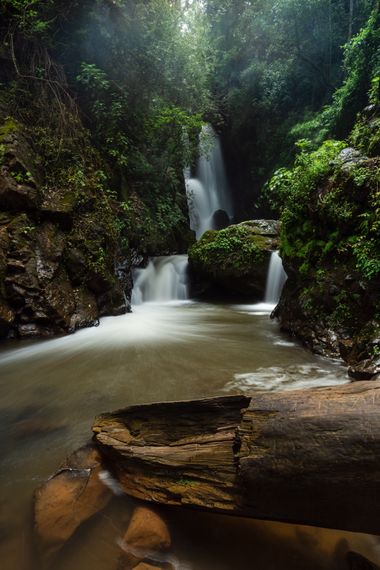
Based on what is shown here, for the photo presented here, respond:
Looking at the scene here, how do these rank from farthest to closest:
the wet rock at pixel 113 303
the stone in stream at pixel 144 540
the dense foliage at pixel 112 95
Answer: the dense foliage at pixel 112 95, the wet rock at pixel 113 303, the stone in stream at pixel 144 540

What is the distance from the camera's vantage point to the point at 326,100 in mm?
14344

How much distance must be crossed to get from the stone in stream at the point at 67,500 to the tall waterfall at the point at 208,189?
50.3 feet

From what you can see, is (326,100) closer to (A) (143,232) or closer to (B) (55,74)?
(A) (143,232)

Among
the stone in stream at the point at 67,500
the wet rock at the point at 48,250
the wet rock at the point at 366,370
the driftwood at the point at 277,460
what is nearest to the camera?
the driftwood at the point at 277,460

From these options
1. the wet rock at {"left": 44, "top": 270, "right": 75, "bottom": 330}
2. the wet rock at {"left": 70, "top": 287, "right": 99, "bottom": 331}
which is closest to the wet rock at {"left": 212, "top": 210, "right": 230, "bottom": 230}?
the wet rock at {"left": 70, "top": 287, "right": 99, "bottom": 331}

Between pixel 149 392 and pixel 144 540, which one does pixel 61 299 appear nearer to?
pixel 149 392

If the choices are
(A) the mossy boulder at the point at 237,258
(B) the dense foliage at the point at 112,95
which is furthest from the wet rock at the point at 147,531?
(A) the mossy boulder at the point at 237,258

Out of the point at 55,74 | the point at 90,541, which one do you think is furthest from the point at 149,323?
the point at 55,74

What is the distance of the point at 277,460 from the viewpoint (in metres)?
1.48

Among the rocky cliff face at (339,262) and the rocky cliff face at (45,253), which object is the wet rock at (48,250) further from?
the rocky cliff face at (339,262)

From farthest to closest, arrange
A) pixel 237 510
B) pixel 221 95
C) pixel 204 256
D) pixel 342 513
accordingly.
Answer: pixel 221 95 → pixel 204 256 → pixel 237 510 → pixel 342 513

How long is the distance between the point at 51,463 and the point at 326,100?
1701 centimetres

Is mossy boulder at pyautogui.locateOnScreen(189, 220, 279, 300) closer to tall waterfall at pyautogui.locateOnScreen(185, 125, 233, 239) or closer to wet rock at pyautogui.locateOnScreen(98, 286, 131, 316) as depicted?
wet rock at pyautogui.locateOnScreen(98, 286, 131, 316)

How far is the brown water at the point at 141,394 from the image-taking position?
156 centimetres
